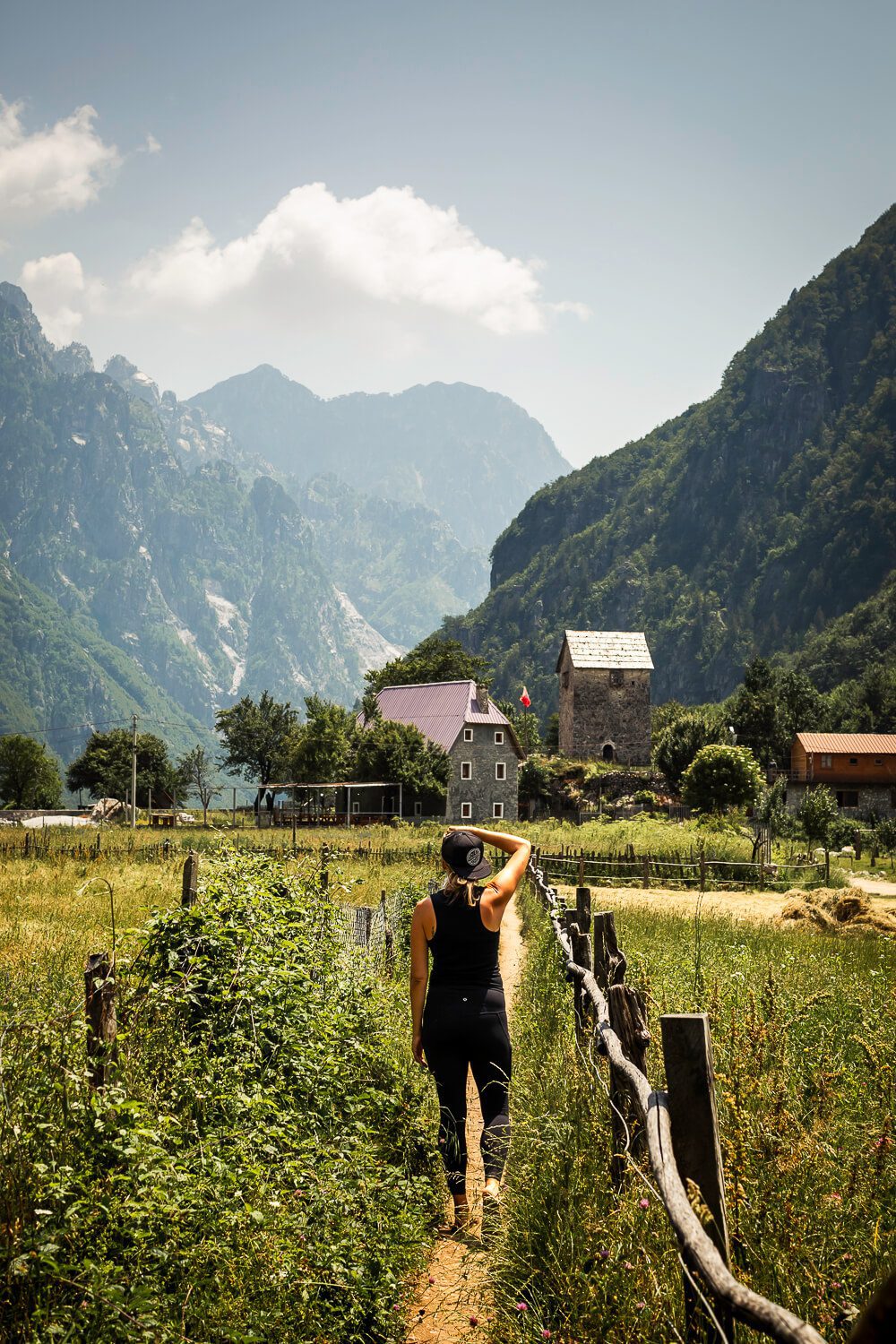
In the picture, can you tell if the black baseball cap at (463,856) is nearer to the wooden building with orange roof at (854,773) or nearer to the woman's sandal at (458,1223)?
the woman's sandal at (458,1223)

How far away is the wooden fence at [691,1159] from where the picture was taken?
76.8 inches

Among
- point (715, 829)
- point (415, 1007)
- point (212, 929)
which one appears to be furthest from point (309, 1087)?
point (715, 829)

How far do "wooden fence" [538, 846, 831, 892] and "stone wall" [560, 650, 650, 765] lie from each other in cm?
3897

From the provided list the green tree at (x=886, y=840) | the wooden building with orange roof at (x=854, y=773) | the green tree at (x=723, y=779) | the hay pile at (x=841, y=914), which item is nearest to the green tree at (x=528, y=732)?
the wooden building with orange roof at (x=854, y=773)

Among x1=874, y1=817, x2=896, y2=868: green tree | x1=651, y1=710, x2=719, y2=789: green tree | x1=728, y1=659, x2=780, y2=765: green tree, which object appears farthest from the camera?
x1=728, y1=659, x2=780, y2=765: green tree

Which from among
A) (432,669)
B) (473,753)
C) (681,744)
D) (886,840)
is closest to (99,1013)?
(886,840)

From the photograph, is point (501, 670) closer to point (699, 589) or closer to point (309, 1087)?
point (699, 589)

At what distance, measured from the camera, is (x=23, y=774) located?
293 feet

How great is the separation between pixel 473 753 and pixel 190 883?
54413 millimetres

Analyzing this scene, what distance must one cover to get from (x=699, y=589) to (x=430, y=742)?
125485mm

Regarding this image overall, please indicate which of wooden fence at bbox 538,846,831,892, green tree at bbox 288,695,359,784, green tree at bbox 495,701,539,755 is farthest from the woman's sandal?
green tree at bbox 495,701,539,755

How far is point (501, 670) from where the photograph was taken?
18825cm

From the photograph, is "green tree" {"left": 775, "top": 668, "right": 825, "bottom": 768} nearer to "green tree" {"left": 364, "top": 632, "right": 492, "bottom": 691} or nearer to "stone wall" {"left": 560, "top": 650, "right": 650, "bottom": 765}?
"stone wall" {"left": 560, "top": 650, "right": 650, "bottom": 765}

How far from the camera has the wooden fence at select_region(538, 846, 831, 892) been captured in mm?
30016
